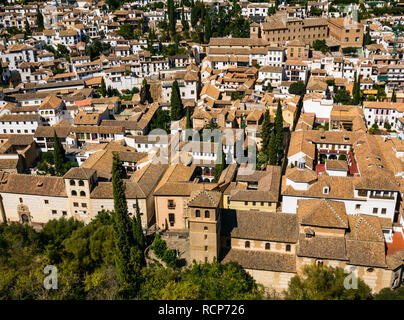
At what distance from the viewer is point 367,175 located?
144 feet

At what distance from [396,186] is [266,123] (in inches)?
795

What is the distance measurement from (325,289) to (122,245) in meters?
17.9

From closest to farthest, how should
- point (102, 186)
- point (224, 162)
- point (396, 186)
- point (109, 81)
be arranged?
point (396, 186)
point (102, 186)
point (224, 162)
point (109, 81)

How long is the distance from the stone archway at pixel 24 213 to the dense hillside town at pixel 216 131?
150 mm

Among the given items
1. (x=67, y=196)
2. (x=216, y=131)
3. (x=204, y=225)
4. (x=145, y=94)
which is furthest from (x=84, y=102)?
(x=204, y=225)

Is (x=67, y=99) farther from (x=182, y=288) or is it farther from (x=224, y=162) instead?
(x=182, y=288)

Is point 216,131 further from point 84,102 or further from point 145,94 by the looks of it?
point 84,102

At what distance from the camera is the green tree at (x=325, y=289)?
100 ft

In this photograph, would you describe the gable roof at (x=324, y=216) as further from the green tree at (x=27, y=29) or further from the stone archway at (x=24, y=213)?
the green tree at (x=27, y=29)

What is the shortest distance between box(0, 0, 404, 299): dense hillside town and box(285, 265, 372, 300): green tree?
2.67 metres

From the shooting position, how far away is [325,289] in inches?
1217

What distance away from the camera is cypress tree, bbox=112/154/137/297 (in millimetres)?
35844

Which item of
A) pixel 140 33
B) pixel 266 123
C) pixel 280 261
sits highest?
pixel 140 33

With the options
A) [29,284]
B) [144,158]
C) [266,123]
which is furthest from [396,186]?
[29,284]
